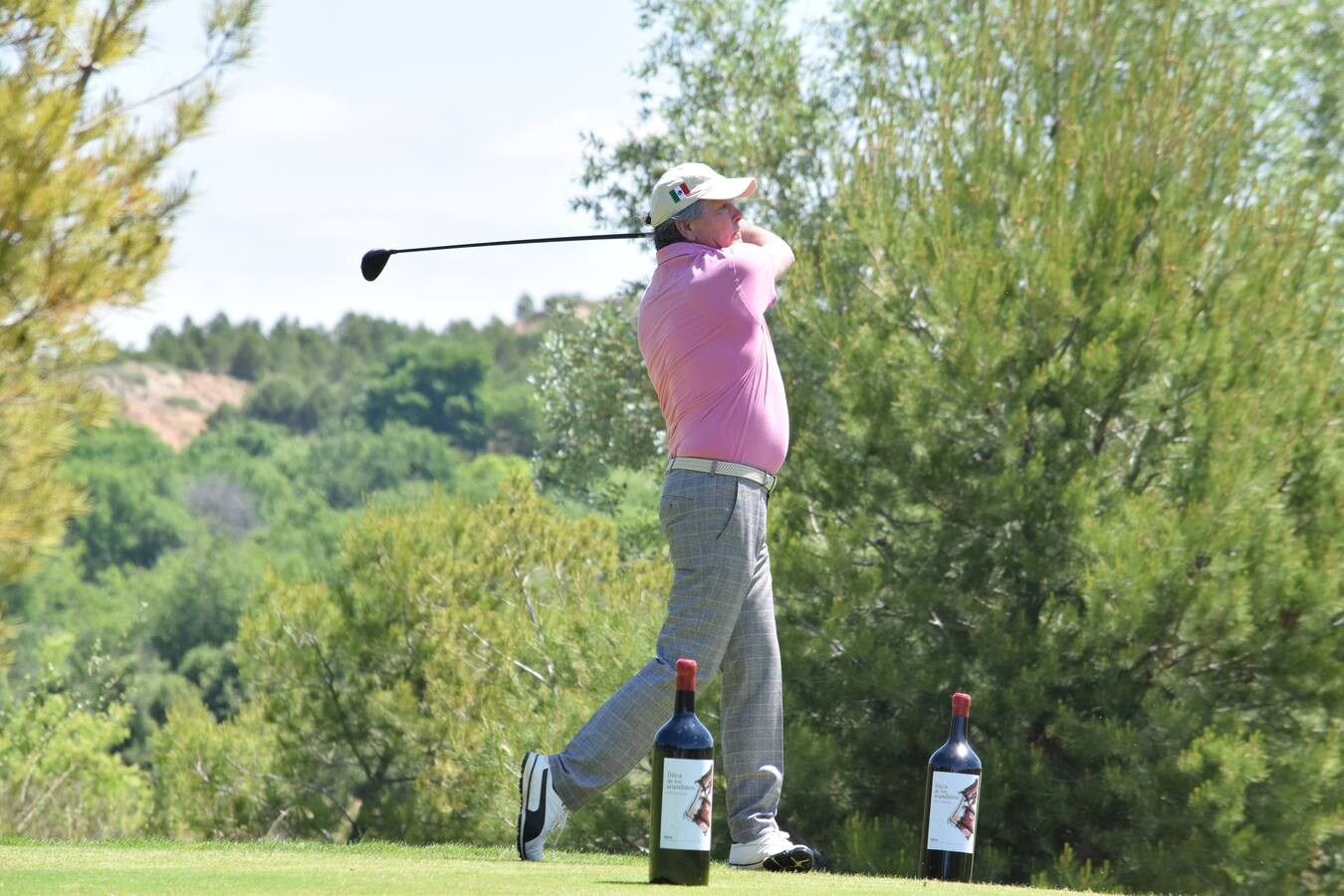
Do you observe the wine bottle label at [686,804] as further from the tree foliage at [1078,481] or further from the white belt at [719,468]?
the tree foliage at [1078,481]

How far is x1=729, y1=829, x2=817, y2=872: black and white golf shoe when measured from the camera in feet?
17.0

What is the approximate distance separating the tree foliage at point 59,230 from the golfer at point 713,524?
1.65m

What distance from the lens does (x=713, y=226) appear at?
17.5 ft


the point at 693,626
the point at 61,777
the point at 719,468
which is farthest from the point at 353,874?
the point at 61,777

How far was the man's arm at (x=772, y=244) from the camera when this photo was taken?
5.50m

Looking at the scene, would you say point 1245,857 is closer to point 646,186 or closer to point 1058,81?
point 1058,81

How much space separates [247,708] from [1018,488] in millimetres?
19034

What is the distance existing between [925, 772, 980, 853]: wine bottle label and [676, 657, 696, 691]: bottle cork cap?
984 mm

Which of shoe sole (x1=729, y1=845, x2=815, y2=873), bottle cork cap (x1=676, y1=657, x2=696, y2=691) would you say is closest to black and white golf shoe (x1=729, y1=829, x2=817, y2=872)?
shoe sole (x1=729, y1=845, x2=815, y2=873)

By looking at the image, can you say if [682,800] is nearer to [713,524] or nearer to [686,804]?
[686,804]

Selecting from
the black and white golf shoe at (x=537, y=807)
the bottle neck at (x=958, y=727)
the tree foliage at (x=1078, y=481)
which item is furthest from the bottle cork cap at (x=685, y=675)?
the tree foliage at (x=1078, y=481)

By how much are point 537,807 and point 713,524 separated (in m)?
1.00

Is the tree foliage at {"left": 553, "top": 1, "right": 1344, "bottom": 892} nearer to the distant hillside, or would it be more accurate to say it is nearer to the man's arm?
the man's arm

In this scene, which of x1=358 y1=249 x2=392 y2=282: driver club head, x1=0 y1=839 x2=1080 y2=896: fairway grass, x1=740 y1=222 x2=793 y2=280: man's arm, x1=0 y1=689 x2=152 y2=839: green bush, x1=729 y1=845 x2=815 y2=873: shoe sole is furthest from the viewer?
x1=0 y1=689 x2=152 y2=839: green bush
